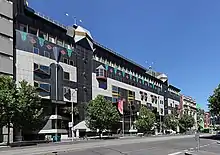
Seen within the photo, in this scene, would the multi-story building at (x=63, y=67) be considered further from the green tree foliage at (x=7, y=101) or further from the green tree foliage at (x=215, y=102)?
the green tree foliage at (x=215, y=102)

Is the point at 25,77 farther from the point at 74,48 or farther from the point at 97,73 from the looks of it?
the point at 97,73

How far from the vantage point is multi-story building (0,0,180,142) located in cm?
6856

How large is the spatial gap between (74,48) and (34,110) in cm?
3532

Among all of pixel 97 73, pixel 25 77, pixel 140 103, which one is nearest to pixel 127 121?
pixel 140 103

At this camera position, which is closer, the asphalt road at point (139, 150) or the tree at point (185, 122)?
the asphalt road at point (139, 150)

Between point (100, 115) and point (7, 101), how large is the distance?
2882cm

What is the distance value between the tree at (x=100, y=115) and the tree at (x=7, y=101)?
2569cm

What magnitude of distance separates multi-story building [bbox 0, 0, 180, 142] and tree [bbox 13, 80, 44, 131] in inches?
574

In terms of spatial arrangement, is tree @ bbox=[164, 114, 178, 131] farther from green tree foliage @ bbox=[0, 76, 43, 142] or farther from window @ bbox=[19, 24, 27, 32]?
green tree foliage @ bbox=[0, 76, 43, 142]

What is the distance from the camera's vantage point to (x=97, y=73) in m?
94.1

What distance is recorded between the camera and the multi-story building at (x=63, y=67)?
68562 millimetres

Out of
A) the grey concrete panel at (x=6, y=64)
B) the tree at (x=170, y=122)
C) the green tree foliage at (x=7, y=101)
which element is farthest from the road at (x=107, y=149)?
the tree at (x=170, y=122)

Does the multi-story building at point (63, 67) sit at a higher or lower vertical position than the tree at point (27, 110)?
higher

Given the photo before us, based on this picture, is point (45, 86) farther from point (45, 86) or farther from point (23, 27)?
point (23, 27)
